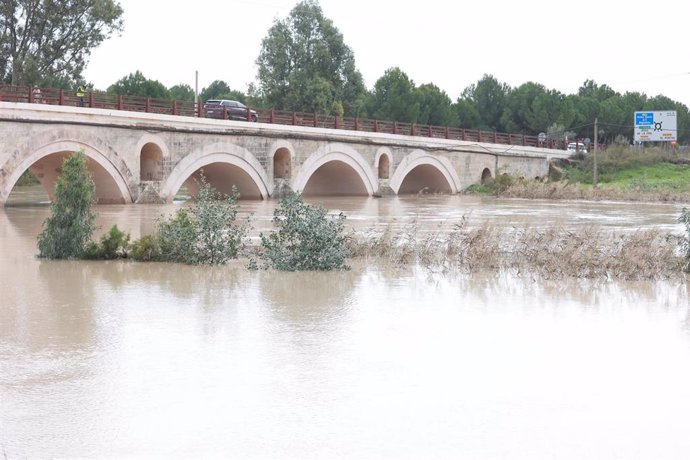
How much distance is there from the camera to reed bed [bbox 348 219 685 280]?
11984 millimetres

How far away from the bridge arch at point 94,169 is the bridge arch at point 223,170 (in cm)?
173

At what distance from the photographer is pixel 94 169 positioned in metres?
26.2

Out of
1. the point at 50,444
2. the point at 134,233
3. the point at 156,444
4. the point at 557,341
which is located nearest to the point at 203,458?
the point at 156,444

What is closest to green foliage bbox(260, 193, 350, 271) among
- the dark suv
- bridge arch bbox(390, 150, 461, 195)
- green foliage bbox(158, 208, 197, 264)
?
green foliage bbox(158, 208, 197, 264)

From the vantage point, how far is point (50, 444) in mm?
5043

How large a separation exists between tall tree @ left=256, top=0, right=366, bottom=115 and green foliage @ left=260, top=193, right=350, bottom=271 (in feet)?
139

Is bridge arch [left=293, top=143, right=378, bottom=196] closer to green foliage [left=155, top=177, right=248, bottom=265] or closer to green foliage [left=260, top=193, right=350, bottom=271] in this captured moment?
green foliage [left=155, top=177, right=248, bottom=265]

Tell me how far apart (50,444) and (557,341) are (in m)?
4.60

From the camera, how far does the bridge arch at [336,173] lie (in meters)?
34.5

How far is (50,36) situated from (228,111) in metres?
15.3

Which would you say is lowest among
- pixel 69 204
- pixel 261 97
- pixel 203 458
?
pixel 203 458

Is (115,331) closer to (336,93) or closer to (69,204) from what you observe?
(69,204)

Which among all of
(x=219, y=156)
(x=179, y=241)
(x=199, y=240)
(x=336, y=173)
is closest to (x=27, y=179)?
(x=336, y=173)

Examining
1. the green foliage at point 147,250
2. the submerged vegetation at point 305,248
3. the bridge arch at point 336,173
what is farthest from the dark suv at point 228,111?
the green foliage at point 147,250
